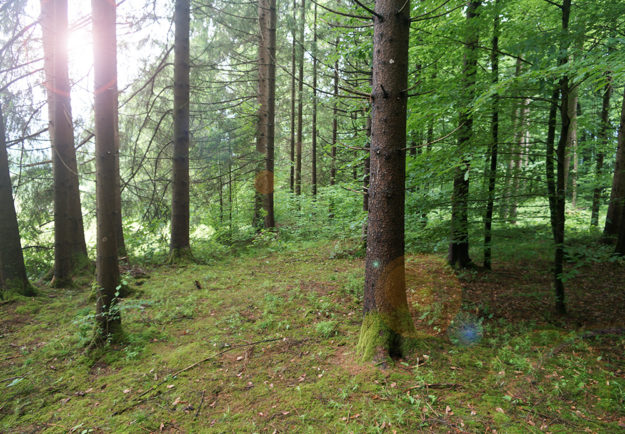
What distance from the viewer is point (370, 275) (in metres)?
3.61

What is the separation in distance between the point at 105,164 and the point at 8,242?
3985mm

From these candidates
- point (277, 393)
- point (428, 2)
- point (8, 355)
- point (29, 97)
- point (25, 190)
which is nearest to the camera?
point (277, 393)


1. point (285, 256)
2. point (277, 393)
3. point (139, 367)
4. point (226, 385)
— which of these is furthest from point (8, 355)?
point (285, 256)

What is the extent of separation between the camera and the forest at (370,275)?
3.07m

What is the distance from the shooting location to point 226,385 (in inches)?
135

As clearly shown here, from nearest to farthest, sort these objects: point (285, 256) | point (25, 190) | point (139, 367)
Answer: point (139, 367), point (25, 190), point (285, 256)

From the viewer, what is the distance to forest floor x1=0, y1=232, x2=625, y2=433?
9.35 feet

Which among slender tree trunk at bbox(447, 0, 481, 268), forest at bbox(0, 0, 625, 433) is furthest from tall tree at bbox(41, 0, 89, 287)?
slender tree trunk at bbox(447, 0, 481, 268)

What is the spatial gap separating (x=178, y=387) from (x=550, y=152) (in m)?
5.98

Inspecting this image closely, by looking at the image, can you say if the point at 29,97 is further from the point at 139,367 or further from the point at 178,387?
the point at 178,387

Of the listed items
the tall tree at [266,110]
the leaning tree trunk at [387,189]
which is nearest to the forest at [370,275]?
the leaning tree trunk at [387,189]

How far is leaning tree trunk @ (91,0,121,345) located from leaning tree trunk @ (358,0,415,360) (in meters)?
3.50

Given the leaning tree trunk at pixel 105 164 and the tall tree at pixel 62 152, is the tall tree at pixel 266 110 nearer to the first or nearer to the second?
the tall tree at pixel 62 152

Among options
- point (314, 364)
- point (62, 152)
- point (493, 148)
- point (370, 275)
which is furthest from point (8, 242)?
point (493, 148)
